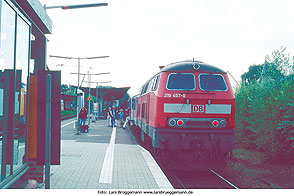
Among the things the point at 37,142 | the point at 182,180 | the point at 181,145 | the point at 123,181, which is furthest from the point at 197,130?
the point at 37,142

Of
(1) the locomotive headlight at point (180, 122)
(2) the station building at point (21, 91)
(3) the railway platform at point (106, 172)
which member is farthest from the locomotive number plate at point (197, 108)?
(2) the station building at point (21, 91)

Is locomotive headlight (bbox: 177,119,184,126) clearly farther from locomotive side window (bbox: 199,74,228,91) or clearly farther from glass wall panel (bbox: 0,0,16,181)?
glass wall panel (bbox: 0,0,16,181)

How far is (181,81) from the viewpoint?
1025 centimetres

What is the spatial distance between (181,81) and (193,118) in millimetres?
1161

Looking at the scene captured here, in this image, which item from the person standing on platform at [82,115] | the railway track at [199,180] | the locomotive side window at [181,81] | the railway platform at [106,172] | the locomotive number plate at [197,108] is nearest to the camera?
the railway platform at [106,172]

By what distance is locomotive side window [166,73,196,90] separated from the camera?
1012 cm

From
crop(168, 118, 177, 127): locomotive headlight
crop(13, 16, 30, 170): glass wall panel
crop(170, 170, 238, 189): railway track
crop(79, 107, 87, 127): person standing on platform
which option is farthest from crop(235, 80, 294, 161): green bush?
crop(13, 16, 30, 170): glass wall panel

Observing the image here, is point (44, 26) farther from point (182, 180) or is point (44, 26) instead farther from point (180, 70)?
point (182, 180)

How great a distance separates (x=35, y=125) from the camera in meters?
6.24

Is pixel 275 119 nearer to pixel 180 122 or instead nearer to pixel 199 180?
pixel 199 180

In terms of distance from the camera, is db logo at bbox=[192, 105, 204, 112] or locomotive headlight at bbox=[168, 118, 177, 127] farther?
db logo at bbox=[192, 105, 204, 112]

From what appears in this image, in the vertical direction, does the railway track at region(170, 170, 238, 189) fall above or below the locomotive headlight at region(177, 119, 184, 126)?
below

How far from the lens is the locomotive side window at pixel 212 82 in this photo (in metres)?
10.2

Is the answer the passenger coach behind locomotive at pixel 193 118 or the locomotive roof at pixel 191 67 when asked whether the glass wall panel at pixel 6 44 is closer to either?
the passenger coach behind locomotive at pixel 193 118
